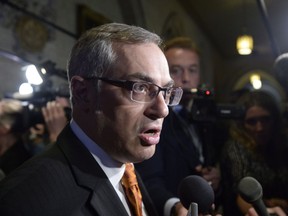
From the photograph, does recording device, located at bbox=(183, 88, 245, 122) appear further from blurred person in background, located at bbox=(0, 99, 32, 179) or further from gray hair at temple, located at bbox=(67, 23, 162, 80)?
blurred person in background, located at bbox=(0, 99, 32, 179)

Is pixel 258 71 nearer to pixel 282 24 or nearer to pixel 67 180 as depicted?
pixel 282 24

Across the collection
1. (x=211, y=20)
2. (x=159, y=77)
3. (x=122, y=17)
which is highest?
(x=211, y=20)

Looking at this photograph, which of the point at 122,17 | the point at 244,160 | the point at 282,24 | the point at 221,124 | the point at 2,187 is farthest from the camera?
the point at 282,24

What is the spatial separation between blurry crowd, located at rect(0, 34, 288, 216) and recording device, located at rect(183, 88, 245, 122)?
0.02m

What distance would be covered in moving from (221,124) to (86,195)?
1462mm

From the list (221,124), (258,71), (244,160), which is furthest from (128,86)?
(258,71)

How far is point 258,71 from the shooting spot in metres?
12.8

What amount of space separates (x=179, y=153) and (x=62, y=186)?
977 mm

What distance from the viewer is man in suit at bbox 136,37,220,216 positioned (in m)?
1.97

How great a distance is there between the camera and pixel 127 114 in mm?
1320

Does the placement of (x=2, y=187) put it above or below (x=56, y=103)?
below

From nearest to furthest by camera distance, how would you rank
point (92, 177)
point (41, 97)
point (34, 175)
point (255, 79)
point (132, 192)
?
point (34, 175), point (92, 177), point (132, 192), point (41, 97), point (255, 79)

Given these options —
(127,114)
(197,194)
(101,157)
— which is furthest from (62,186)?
(197,194)

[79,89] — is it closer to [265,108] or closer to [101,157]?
[101,157]
